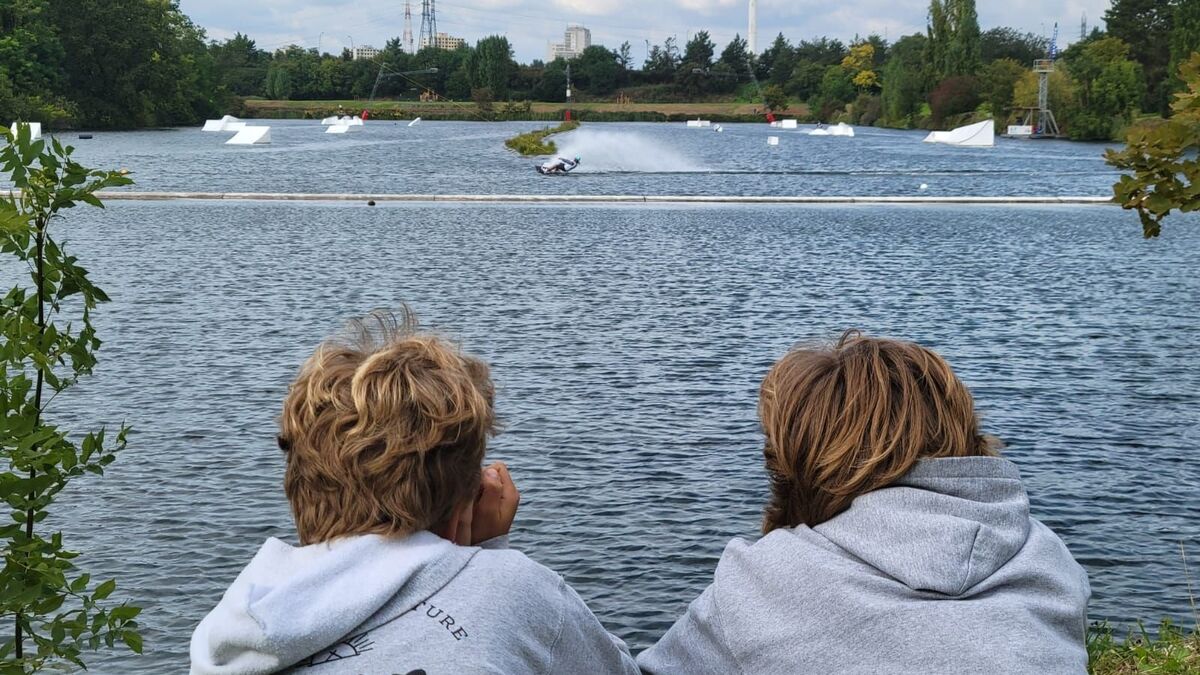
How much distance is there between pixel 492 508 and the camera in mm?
2480

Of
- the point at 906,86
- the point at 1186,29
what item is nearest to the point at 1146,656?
the point at 1186,29

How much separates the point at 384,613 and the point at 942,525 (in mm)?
957

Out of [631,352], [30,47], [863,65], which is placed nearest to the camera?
[631,352]

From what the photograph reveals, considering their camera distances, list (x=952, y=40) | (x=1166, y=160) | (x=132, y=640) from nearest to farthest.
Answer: (x=132, y=640), (x=1166, y=160), (x=952, y=40)

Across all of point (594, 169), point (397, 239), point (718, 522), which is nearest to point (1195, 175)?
point (718, 522)

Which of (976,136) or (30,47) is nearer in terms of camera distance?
(976,136)

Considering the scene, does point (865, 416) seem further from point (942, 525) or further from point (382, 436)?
point (382, 436)

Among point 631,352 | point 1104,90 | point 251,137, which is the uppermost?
point 1104,90

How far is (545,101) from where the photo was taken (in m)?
183

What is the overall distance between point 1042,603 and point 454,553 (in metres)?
Answer: 1.01

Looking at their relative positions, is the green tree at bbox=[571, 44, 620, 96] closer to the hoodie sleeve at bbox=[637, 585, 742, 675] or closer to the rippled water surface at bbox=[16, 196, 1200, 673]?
the rippled water surface at bbox=[16, 196, 1200, 673]

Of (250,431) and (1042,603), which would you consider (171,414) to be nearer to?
(250,431)

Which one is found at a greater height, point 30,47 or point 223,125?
point 30,47

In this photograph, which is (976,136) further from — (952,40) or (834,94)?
(834,94)
